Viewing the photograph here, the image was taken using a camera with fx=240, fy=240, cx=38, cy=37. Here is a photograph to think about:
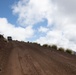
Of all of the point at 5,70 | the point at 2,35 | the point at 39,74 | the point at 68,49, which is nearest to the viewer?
the point at 39,74

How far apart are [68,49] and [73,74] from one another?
819 inches

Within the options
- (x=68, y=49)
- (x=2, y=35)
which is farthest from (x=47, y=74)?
(x=2, y=35)

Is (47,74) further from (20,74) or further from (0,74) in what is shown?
(0,74)

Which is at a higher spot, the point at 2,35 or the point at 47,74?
the point at 2,35

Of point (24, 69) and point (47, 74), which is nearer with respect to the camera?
point (47, 74)

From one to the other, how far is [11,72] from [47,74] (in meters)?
2.31

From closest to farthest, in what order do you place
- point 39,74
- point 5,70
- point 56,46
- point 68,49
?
point 39,74 → point 5,70 → point 68,49 → point 56,46

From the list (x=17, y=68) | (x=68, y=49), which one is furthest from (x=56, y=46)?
(x=17, y=68)

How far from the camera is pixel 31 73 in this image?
14.4 m

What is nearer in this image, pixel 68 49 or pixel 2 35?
pixel 68 49

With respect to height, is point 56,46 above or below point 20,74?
above

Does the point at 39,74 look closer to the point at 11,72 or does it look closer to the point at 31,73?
the point at 31,73

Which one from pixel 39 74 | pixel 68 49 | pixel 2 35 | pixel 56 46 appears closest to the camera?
pixel 39 74

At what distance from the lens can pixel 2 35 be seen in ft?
233
